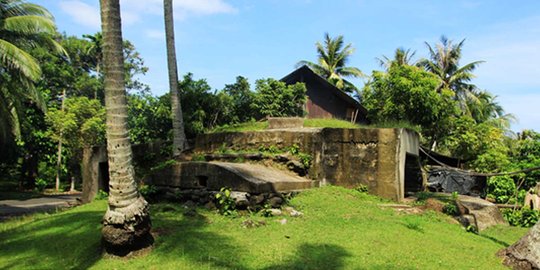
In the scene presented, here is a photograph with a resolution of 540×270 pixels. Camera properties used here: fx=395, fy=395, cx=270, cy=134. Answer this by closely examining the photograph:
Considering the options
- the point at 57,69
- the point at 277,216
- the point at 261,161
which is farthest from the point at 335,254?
the point at 57,69

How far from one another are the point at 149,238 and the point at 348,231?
3.44 meters

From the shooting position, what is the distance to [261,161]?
1144cm

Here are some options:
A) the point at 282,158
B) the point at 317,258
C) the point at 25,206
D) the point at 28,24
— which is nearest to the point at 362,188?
the point at 282,158

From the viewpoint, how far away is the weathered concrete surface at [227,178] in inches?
340

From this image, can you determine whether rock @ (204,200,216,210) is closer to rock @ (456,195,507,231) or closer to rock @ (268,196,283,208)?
rock @ (268,196,283,208)

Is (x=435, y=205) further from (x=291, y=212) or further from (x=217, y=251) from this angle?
(x=217, y=251)

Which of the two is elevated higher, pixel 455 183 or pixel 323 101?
pixel 323 101

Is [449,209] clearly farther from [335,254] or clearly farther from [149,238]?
[149,238]

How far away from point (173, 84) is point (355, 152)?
6045 millimetres

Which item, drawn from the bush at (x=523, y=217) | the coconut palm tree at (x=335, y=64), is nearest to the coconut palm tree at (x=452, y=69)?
the coconut palm tree at (x=335, y=64)

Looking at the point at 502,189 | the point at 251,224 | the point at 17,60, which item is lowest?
the point at 502,189

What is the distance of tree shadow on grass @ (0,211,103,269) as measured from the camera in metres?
5.77

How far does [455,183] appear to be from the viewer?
16281 mm

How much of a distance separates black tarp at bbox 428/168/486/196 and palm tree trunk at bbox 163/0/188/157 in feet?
33.9
